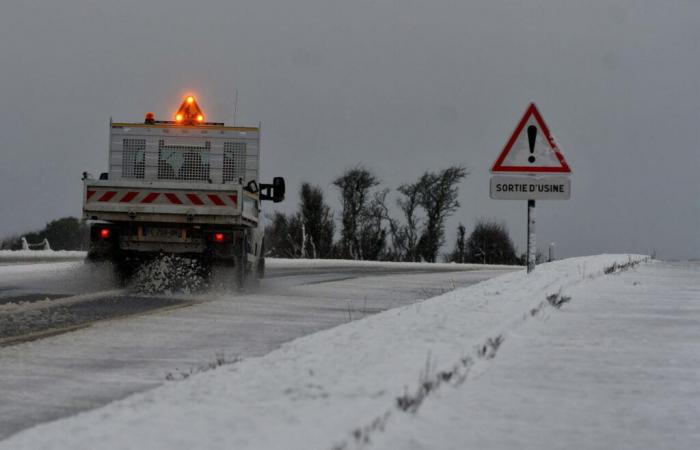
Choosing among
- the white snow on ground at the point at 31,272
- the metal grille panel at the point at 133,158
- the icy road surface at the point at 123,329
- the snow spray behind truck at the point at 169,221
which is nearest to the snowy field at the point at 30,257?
the white snow on ground at the point at 31,272

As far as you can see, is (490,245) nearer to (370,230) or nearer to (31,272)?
(370,230)

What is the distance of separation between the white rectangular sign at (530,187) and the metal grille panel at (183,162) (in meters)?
5.60

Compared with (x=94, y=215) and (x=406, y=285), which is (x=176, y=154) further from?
(x=406, y=285)

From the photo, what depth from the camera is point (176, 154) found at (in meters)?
16.3

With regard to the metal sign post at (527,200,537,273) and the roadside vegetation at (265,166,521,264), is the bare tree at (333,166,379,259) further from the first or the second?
the metal sign post at (527,200,537,273)

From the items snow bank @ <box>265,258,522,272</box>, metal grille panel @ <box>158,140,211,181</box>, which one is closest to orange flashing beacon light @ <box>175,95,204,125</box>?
metal grille panel @ <box>158,140,211,181</box>

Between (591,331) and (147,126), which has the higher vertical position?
(147,126)

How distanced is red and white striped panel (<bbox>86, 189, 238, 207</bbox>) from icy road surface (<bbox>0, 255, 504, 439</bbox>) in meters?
1.36

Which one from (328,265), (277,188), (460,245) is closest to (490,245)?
(460,245)

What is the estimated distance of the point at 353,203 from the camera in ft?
243

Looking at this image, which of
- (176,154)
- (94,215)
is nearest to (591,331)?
(94,215)

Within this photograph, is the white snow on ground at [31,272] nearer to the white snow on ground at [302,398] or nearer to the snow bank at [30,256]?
the snow bank at [30,256]

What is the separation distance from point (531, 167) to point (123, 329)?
5897mm

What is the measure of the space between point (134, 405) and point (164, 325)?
582cm
